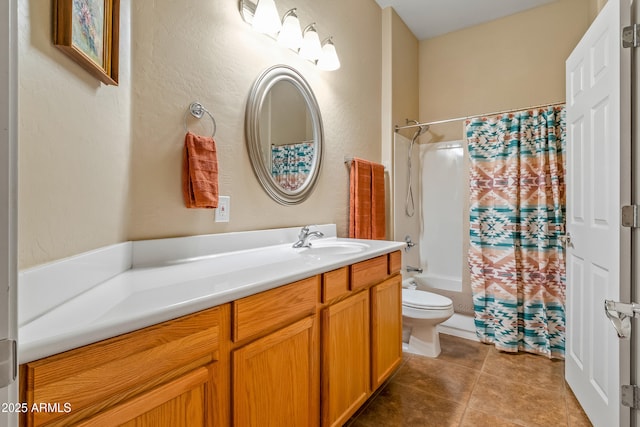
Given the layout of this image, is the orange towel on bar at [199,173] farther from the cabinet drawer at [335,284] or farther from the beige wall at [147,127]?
the cabinet drawer at [335,284]

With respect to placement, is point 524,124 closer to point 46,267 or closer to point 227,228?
point 227,228

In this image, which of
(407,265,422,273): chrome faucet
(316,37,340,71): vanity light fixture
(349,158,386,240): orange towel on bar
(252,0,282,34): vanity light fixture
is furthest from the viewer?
(407,265,422,273): chrome faucet

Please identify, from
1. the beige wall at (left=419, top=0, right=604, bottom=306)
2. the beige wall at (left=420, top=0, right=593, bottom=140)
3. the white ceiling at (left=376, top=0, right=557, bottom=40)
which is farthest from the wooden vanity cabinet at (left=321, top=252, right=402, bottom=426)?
the white ceiling at (left=376, top=0, right=557, bottom=40)

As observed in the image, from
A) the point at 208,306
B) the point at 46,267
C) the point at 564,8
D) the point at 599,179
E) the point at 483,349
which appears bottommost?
the point at 483,349

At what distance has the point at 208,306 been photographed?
30.4 inches

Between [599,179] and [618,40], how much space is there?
1.96 ft

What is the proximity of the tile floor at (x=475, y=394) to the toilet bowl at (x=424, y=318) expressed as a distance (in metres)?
0.08

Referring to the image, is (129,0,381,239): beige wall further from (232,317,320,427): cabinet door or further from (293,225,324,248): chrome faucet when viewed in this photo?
(232,317,320,427): cabinet door

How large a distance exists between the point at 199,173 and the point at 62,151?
553mm

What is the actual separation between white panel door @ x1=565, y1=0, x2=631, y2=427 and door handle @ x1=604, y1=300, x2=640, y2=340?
8 centimetres

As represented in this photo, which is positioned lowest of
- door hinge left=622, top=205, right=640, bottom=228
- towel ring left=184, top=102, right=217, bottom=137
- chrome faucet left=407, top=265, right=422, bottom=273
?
chrome faucet left=407, top=265, right=422, bottom=273

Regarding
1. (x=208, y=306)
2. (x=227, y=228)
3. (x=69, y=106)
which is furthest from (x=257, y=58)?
(x=208, y=306)

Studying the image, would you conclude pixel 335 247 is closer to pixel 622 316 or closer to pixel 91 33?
pixel 622 316

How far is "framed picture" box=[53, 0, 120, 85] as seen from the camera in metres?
0.70
